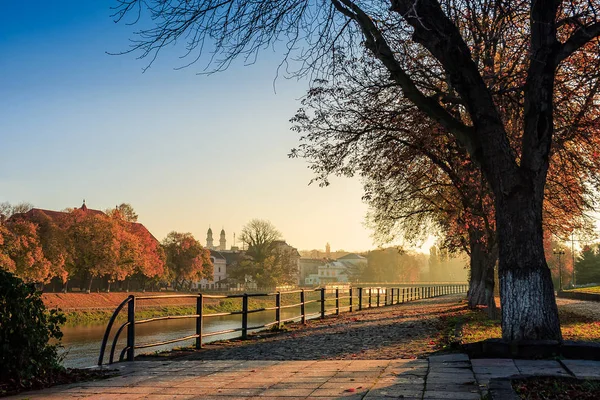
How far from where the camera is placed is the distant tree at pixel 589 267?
216ft

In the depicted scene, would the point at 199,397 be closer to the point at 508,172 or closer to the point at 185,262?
the point at 508,172

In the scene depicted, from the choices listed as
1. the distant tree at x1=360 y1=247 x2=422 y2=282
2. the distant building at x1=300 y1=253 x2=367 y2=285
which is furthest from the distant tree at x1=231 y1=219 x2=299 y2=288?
the distant building at x1=300 y1=253 x2=367 y2=285

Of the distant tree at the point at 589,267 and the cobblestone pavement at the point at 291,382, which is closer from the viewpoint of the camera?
the cobblestone pavement at the point at 291,382

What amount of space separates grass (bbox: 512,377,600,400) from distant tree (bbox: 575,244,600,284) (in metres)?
66.8

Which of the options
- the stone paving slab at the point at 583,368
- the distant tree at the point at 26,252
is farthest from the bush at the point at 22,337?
the distant tree at the point at 26,252

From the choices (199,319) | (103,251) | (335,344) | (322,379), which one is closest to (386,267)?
(103,251)

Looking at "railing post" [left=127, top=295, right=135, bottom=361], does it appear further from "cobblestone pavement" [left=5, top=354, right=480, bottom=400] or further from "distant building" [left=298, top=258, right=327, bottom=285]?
"distant building" [left=298, top=258, right=327, bottom=285]

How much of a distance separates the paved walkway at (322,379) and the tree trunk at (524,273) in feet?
3.28

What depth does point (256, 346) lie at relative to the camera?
11383 millimetres

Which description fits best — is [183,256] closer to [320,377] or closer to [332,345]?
[332,345]

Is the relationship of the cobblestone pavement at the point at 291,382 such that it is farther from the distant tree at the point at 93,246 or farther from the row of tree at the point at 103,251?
the distant tree at the point at 93,246

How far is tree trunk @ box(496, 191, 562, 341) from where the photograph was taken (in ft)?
26.3

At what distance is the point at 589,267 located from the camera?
217 feet

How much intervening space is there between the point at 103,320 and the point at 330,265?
126 meters
